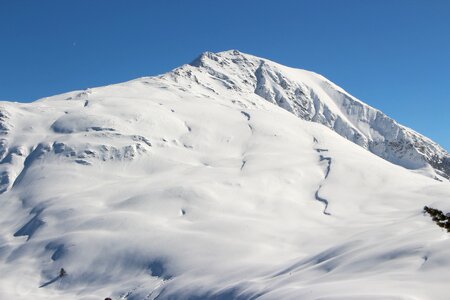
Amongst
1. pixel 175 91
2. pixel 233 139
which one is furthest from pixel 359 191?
pixel 175 91

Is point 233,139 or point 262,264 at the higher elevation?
point 233,139

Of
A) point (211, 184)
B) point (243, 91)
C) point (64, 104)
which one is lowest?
point (211, 184)

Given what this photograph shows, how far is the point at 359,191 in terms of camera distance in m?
93.4

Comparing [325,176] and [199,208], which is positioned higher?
[325,176]

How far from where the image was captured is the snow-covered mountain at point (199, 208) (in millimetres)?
A: 36844

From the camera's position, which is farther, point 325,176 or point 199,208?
point 325,176

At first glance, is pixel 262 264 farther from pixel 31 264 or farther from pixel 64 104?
pixel 64 104

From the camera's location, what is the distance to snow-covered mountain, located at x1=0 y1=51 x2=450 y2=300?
36844 millimetres

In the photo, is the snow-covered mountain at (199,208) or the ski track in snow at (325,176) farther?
the ski track in snow at (325,176)

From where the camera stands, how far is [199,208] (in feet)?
262

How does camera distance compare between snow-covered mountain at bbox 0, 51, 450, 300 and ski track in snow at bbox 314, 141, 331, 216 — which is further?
ski track in snow at bbox 314, 141, 331, 216

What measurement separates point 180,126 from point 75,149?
26986 millimetres

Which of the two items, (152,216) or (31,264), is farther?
(152,216)

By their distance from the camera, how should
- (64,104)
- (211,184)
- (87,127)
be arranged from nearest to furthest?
(211,184) < (87,127) < (64,104)
